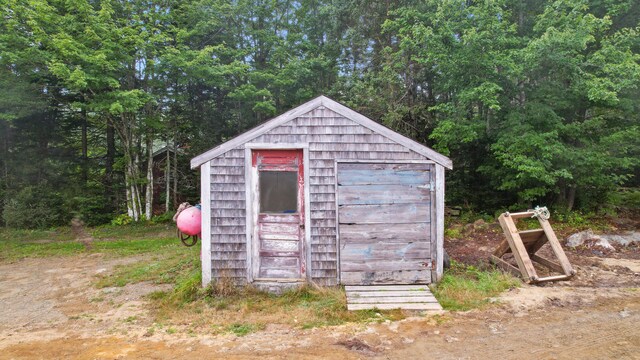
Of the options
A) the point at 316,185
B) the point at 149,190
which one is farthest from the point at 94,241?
the point at 316,185

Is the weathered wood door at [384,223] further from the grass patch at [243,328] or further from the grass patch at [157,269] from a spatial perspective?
the grass patch at [157,269]

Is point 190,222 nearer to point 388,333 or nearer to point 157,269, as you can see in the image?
point 157,269

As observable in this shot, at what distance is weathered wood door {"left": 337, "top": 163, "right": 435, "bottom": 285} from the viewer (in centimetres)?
584

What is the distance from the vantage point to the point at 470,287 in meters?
5.64

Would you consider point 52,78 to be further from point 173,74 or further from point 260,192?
point 260,192

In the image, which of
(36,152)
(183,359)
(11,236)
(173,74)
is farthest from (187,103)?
(183,359)

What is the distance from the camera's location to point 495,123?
12.2 meters

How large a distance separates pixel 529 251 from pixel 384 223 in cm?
317

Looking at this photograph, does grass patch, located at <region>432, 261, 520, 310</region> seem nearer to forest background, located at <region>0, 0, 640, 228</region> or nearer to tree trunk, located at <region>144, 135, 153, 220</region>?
forest background, located at <region>0, 0, 640, 228</region>

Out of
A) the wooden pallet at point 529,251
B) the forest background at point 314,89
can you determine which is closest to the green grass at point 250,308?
the wooden pallet at point 529,251

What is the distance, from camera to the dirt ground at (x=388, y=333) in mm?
3922

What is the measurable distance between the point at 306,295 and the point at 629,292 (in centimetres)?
502

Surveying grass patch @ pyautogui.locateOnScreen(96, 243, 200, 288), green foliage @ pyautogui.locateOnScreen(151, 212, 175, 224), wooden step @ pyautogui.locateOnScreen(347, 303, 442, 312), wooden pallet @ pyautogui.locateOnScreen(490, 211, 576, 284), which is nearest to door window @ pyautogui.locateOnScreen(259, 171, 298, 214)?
wooden step @ pyautogui.locateOnScreen(347, 303, 442, 312)

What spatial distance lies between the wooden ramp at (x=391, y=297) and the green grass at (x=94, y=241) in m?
6.73
